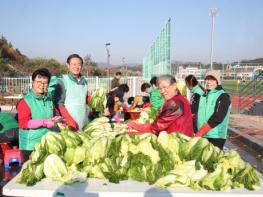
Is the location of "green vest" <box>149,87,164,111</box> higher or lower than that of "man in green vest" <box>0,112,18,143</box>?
higher

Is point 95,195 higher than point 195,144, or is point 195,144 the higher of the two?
point 195,144

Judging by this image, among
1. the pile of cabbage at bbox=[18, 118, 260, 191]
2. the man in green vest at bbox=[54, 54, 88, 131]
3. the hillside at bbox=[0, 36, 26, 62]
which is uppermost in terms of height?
the hillside at bbox=[0, 36, 26, 62]

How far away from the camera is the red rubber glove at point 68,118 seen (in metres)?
4.30

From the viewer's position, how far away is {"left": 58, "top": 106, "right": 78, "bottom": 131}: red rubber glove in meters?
4.30

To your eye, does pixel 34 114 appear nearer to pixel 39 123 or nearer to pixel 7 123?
pixel 39 123

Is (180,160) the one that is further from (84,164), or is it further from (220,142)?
(220,142)

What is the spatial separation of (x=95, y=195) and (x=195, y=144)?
3.15 ft

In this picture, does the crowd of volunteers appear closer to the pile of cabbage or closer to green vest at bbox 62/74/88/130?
green vest at bbox 62/74/88/130

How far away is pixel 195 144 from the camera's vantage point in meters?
3.07

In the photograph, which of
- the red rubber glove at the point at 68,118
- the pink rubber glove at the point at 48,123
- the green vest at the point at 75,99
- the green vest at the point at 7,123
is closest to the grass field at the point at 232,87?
the green vest at the point at 75,99

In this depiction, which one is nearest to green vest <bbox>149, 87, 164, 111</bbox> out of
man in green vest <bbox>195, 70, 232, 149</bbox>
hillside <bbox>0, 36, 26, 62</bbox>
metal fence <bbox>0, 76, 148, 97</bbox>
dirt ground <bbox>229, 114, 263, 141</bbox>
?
man in green vest <bbox>195, 70, 232, 149</bbox>

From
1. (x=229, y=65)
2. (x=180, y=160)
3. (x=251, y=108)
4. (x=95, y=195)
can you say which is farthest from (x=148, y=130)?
(x=229, y=65)

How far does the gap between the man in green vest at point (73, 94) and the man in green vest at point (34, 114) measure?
53 centimetres

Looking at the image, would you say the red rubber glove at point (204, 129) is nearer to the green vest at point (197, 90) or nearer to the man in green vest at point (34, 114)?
the green vest at point (197, 90)
